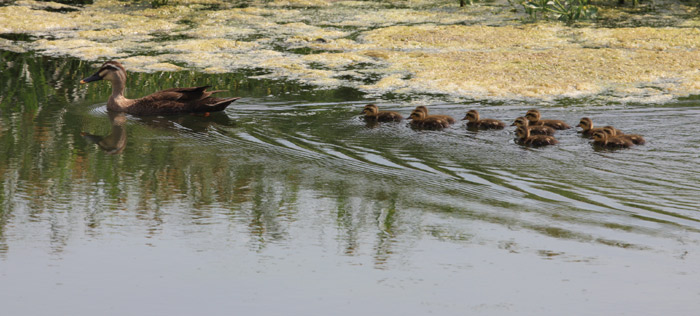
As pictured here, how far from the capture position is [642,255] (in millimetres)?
4695

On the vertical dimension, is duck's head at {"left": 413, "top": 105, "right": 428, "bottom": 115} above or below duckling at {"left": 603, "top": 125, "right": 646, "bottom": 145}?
above

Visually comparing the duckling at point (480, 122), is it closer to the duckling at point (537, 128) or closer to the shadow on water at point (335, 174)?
the shadow on water at point (335, 174)

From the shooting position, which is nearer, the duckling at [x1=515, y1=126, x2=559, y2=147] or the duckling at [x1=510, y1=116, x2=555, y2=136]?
the duckling at [x1=515, y1=126, x2=559, y2=147]

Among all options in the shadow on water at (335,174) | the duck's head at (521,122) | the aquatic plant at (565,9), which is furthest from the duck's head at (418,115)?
the aquatic plant at (565,9)

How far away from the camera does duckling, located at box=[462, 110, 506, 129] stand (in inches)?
318

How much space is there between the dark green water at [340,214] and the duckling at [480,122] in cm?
14

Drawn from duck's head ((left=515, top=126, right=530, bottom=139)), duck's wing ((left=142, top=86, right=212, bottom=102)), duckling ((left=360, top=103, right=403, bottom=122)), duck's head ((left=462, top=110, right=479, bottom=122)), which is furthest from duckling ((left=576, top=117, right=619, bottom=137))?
duck's wing ((left=142, top=86, right=212, bottom=102))

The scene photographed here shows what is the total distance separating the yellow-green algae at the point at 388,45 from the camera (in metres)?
10.1

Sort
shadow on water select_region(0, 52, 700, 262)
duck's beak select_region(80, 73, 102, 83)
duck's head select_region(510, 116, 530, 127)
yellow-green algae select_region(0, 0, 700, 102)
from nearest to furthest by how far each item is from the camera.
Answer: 1. shadow on water select_region(0, 52, 700, 262)
2. duck's head select_region(510, 116, 530, 127)
3. duck's beak select_region(80, 73, 102, 83)
4. yellow-green algae select_region(0, 0, 700, 102)

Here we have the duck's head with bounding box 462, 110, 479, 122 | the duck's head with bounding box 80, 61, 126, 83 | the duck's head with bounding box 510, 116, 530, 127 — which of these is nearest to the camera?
the duck's head with bounding box 510, 116, 530, 127

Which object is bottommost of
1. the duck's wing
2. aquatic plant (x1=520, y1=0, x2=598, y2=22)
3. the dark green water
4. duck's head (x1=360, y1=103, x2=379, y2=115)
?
the dark green water

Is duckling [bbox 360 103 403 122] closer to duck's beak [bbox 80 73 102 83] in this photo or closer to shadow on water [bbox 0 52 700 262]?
shadow on water [bbox 0 52 700 262]

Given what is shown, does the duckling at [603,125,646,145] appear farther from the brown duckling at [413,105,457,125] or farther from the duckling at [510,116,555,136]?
the brown duckling at [413,105,457,125]

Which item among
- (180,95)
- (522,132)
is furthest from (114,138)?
(522,132)
